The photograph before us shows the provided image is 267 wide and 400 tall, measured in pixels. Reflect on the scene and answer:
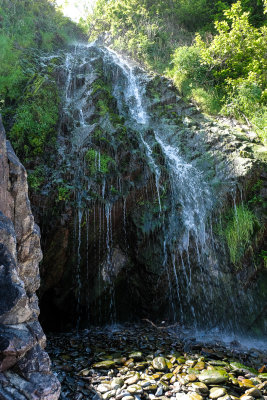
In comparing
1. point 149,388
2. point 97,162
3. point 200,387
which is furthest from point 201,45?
point 149,388

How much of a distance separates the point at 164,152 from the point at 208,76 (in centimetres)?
583

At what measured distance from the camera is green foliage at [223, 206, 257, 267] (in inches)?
289

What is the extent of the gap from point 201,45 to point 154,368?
13.2 metres

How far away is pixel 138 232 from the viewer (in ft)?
25.7

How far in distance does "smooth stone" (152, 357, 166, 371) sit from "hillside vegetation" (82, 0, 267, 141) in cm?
736

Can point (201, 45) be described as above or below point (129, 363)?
above

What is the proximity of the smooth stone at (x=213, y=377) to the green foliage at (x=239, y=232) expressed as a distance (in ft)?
11.4

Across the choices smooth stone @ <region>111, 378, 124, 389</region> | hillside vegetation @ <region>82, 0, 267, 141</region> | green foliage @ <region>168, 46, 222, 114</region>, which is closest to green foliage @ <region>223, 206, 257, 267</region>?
hillside vegetation @ <region>82, 0, 267, 141</region>

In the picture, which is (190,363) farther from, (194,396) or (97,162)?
(97,162)

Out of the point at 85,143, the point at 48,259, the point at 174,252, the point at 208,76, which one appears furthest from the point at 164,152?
the point at 208,76

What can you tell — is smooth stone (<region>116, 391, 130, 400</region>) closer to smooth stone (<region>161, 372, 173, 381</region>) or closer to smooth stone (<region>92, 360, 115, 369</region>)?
smooth stone (<region>161, 372, 173, 381</region>)

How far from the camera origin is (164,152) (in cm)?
927

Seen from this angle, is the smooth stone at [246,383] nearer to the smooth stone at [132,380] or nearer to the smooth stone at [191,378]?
the smooth stone at [191,378]

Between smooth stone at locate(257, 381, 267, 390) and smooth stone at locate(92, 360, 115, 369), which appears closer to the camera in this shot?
smooth stone at locate(257, 381, 267, 390)
